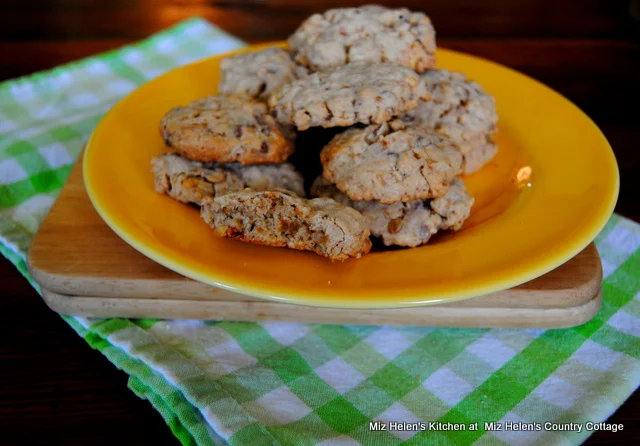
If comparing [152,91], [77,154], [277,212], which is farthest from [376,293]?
[77,154]

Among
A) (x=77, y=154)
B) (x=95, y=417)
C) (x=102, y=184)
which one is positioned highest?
(x=102, y=184)

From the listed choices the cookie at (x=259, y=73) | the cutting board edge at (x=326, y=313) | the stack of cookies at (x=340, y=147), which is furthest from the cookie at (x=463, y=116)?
the cutting board edge at (x=326, y=313)

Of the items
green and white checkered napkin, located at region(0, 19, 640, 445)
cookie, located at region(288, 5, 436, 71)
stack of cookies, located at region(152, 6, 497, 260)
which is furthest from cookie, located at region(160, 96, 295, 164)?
green and white checkered napkin, located at region(0, 19, 640, 445)

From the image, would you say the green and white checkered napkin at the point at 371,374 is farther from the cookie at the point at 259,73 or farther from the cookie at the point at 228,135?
the cookie at the point at 259,73

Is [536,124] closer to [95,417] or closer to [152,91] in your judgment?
[152,91]

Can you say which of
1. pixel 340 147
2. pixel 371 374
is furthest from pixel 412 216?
pixel 371 374
